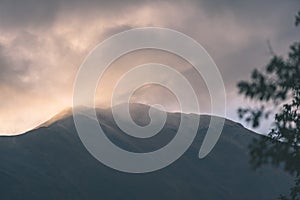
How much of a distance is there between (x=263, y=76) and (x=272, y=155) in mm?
3944

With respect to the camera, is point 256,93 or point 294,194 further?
point 294,194

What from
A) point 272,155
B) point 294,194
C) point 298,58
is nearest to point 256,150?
point 272,155

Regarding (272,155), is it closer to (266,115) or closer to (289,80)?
(266,115)

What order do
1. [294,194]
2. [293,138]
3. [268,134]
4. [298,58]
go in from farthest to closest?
[294,194]
[268,134]
[293,138]
[298,58]

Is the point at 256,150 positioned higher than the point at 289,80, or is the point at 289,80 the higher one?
the point at 289,80

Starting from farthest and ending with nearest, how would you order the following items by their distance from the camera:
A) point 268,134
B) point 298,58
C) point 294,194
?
point 294,194 < point 268,134 < point 298,58

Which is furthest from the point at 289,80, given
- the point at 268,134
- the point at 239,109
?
the point at 268,134

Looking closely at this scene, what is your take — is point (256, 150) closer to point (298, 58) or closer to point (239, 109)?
point (239, 109)

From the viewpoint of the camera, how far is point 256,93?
26938 mm

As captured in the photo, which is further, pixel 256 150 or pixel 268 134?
pixel 268 134

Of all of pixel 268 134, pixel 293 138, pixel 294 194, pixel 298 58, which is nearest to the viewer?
pixel 298 58

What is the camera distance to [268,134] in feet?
98.9

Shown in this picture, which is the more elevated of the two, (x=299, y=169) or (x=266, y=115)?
(x=266, y=115)

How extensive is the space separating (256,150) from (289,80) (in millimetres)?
3830
